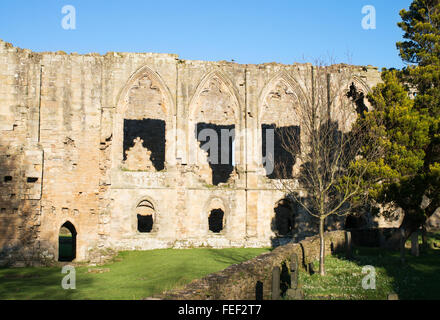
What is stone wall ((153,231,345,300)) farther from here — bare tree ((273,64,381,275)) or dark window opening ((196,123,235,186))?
dark window opening ((196,123,235,186))

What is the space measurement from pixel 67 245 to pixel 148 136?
800 centimetres

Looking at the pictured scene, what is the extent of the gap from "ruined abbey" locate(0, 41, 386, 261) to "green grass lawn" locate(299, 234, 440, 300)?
23.1 feet

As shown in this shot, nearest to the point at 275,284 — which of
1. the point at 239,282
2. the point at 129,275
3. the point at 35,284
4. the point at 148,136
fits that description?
the point at 239,282

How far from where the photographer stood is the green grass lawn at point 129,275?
1358cm

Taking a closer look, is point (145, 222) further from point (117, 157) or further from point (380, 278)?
point (380, 278)

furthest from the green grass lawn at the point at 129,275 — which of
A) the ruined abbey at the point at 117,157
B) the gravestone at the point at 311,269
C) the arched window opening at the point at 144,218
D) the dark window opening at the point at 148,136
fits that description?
the dark window opening at the point at 148,136

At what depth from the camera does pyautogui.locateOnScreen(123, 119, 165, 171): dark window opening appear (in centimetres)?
2858

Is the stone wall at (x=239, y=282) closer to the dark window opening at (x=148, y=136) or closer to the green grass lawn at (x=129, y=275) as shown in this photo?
the green grass lawn at (x=129, y=275)

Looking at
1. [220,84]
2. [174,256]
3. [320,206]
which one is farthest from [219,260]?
[220,84]

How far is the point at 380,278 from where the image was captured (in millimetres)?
13203

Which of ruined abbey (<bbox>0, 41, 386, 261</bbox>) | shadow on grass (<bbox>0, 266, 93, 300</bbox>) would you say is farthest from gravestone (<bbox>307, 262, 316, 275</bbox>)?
ruined abbey (<bbox>0, 41, 386, 261</bbox>)

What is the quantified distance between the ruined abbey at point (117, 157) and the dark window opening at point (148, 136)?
3524mm

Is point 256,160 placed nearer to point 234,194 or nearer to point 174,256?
point 234,194

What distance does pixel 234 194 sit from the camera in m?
24.1
